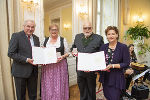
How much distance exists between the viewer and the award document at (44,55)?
1688 millimetres

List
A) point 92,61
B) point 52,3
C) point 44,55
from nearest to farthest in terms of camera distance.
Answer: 1. point 92,61
2. point 44,55
3. point 52,3

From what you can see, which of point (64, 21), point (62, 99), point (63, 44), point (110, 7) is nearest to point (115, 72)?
point (63, 44)

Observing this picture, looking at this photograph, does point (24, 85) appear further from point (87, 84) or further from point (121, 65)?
point (121, 65)

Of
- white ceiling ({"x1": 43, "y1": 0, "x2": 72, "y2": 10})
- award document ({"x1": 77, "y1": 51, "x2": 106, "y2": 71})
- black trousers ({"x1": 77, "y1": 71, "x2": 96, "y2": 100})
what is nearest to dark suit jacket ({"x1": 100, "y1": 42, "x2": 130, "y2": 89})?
award document ({"x1": 77, "y1": 51, "x2": 106, "y2": 71})

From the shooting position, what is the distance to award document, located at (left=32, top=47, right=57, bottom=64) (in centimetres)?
169

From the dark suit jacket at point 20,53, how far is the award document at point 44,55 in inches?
3.3

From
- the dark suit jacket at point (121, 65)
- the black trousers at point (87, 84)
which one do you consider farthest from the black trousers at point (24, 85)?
the dark suit jacket at point (121, 65)

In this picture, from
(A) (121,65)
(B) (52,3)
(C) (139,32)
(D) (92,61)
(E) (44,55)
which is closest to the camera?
(A) (121,65)

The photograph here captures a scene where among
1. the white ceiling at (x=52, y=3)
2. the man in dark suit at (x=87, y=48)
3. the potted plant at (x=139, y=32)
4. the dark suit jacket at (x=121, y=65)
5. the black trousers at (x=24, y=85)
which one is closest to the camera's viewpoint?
the dark suit jacket at (x=121, y=65)

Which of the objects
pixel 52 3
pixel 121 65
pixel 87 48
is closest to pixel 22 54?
pixel 87 48

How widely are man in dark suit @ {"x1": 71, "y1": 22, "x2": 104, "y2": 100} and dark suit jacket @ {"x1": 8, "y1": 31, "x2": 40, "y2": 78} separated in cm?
77

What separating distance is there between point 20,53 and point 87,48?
98cm

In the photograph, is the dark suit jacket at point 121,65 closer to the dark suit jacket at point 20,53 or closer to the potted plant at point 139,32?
the dark suit jacket at point 20,53

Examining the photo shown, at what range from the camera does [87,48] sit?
1.85 metres
